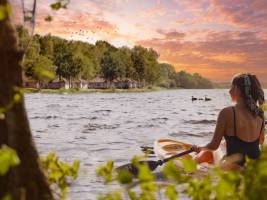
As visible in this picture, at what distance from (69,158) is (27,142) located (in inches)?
430

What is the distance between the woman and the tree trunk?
4.28 metres

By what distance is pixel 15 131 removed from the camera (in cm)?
288

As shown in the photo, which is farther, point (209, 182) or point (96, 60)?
point (96, 60)

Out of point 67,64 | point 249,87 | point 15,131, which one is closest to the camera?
point 15,131

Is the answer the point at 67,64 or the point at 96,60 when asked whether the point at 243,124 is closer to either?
the point at 67,64

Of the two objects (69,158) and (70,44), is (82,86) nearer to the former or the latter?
(70,44)

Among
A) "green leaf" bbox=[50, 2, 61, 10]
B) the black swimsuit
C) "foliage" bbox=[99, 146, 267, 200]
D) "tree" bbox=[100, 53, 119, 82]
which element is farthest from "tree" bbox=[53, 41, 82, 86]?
"foliage" bbox=[99, 146, 267, 200]

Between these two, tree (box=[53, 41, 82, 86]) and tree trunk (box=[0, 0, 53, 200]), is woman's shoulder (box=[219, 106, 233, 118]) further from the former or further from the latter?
tree (box=[53, 41, 82, 86])

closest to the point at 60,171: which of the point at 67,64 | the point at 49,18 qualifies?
the point at 49,18

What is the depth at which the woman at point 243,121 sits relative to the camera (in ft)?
21.8

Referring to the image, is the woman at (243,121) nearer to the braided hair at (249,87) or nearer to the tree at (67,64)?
the braided hair at (249,87)

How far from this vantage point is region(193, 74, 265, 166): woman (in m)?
6.65

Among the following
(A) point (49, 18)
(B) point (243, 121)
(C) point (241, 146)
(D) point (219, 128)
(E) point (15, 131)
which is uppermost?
(A) point (49, 18)

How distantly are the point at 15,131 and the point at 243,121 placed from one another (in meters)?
4.83
